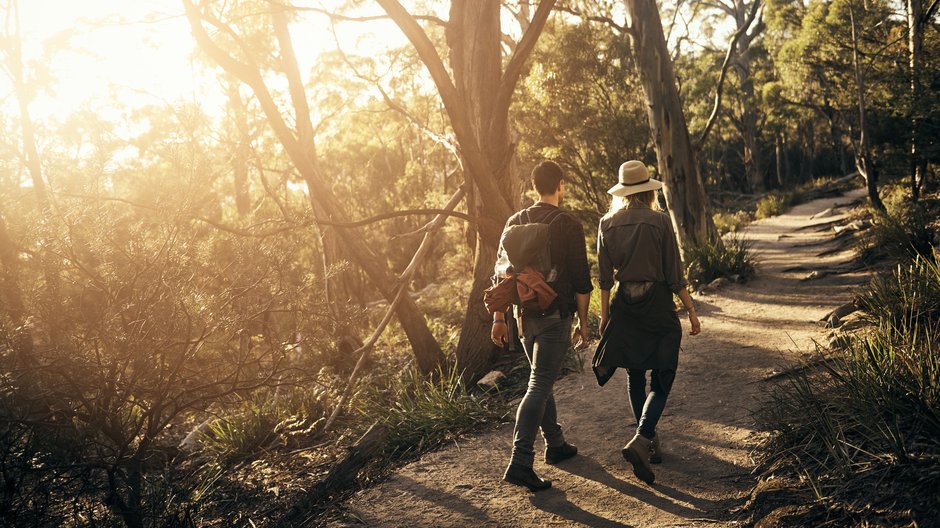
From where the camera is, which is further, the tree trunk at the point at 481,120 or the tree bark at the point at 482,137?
the tree trunk at the point at 481,120

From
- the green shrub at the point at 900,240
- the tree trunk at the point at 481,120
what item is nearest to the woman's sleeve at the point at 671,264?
the tree trunk at the point at 481,120

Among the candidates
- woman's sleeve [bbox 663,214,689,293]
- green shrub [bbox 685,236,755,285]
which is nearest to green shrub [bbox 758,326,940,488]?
woman's sleeve [bbox 663,214,689,293]

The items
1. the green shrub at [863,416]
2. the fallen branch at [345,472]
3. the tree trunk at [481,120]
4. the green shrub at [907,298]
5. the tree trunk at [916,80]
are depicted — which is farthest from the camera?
the tree trunk at [916,80]

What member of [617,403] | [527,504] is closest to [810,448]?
[527,504]

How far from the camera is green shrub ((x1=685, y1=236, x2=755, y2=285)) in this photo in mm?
10711

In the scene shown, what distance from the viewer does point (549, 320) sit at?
14.1 ft

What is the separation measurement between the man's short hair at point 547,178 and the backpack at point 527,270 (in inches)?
6.6

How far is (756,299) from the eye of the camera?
31.2 ft

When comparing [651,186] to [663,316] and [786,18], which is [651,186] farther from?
[786,18]

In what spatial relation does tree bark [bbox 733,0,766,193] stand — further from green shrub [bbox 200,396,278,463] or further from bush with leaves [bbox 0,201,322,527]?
bush with leaves [bbox 0,201,322,527]

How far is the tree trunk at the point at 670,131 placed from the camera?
11.6 meters

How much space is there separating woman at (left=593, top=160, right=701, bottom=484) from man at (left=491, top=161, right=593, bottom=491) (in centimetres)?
22

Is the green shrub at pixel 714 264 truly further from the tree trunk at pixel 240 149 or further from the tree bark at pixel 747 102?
the tree bark at pixel 747 102

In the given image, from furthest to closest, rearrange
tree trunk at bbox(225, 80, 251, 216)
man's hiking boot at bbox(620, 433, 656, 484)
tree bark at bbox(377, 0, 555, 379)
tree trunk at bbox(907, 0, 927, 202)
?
tree trunk at bbox(225, 80, 251, 216)
tree trunk at bbox(907, 0, 927, 202)
tree bark at bbox(377, 0, 555, 379)
man's hiking boot at bbox(620, 433, 656, 484)
